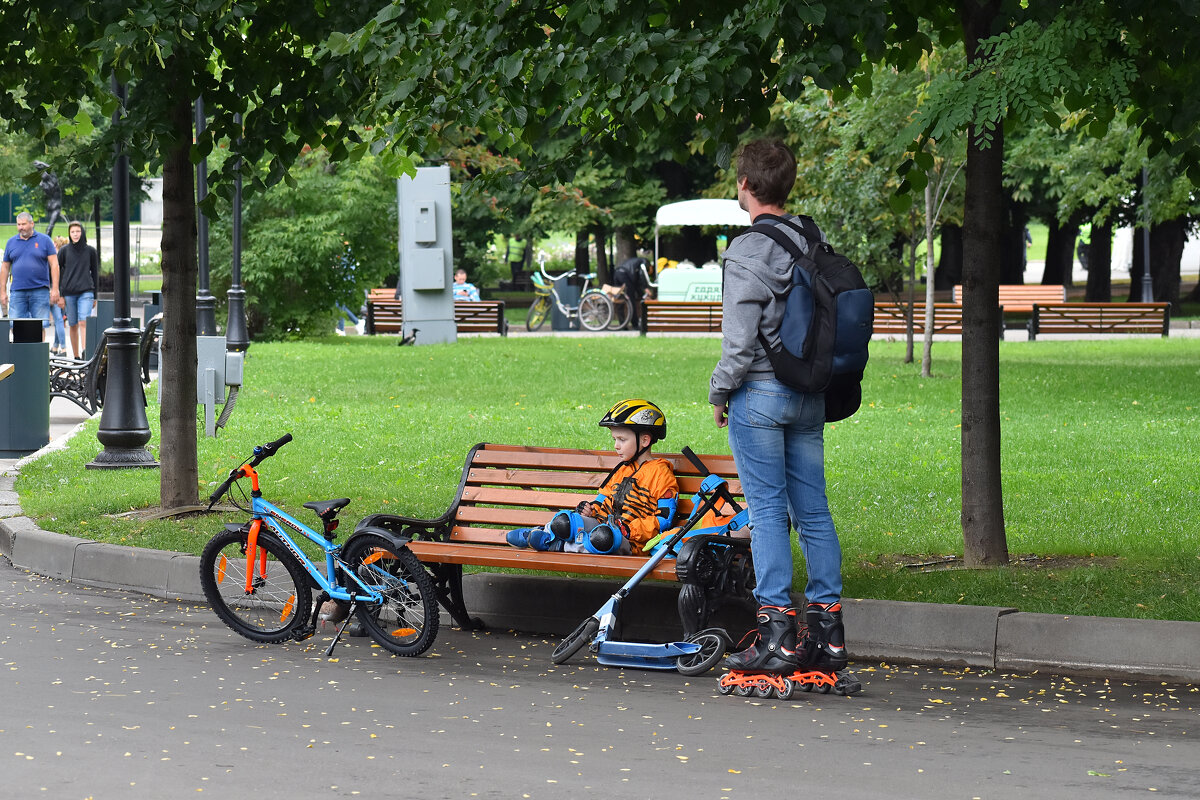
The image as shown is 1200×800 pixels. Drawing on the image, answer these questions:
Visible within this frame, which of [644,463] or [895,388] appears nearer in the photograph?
[644,463]

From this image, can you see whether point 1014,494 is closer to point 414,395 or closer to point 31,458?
point 31,458

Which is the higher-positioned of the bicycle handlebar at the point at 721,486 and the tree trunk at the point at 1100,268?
the tree trunk at the point at 1100,268

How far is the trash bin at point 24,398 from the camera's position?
13180 mm

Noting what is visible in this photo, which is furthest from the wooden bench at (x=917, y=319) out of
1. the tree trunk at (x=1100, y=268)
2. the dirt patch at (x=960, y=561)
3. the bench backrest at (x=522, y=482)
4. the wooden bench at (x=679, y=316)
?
the bench backrest at (x=522, y=482)

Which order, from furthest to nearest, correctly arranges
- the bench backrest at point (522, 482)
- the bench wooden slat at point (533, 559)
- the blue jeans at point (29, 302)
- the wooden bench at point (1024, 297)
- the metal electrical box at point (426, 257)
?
1. the wooden bench at point (1024, 297)
2. the metal electrical box at point (426, 257)
3. the blue jeans at point (29, 302)
4. the bench backrest at point (522, 482)
5. the bench wooden slat at point (533, 559)

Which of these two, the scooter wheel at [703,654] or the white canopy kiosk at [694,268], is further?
the white canopy kiosk at [694,268]

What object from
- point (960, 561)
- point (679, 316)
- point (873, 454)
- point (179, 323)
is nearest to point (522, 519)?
point (960, 561)

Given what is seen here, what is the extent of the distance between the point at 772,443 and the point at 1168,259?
4114cm

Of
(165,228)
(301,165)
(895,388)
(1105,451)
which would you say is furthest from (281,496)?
(301,165)

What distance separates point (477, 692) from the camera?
605 centimetres

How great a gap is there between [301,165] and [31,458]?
17597 mm

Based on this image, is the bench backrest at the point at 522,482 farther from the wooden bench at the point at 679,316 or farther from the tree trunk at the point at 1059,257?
the tree trunk at the point at 1059,257

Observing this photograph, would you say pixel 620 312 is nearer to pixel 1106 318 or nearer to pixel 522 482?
pixel 1106 318

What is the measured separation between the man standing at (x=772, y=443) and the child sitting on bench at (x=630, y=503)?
0.88 metres
